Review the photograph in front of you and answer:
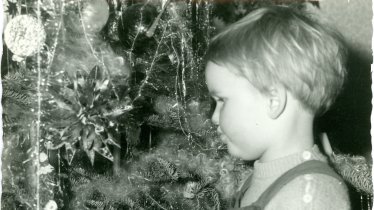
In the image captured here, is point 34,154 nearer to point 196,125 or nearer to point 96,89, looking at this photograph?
point 96,89

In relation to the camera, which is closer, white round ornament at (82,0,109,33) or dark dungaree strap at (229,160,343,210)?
dark dungaree strap at (229,160,343,210)

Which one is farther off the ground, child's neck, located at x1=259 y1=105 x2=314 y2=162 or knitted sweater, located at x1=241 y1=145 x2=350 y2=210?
child's neck, located at x1=259 y1=105 x2=314 y2=162

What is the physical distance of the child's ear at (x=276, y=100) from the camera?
2.07 feet

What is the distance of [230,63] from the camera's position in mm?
647

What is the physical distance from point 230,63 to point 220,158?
0.23 m

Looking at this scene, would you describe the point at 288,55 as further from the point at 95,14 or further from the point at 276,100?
the point at 95,14

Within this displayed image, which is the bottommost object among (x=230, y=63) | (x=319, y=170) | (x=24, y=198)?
(x=24, y=198)

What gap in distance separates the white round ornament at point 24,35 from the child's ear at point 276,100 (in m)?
0.34

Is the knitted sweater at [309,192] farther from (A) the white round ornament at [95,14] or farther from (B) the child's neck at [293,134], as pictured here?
(A) the white round ornament at [95,14]

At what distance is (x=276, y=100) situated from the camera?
25.0 inches

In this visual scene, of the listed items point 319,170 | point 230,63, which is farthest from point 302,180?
point 230,63

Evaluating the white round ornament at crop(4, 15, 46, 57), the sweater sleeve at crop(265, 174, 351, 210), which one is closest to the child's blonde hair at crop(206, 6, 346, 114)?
the sweater sleeve at crop(265, 174, 351, 210)

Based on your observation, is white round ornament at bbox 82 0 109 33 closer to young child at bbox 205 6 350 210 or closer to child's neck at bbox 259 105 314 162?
young child at bbox 205 6 350 210

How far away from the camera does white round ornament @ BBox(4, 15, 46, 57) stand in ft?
2.27
